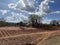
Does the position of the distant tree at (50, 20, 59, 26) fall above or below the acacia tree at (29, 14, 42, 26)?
below

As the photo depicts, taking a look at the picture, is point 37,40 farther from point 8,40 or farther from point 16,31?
point 16,31

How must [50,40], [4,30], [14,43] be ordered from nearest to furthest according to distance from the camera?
[14,43]
[50,40]
[4,30]

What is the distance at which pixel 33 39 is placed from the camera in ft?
42.3

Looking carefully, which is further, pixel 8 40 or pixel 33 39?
pixel 33 39

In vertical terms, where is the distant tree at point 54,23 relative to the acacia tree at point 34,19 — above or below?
below

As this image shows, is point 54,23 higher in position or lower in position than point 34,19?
lower

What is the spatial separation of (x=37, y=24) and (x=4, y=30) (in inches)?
220

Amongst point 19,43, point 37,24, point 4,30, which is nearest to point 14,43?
point 19,43

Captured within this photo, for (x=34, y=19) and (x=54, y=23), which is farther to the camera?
(x=34, y=19)

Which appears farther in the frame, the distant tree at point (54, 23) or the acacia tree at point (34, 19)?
the distant tree at point (54, 23)

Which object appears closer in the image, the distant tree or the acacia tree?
the acacia tree

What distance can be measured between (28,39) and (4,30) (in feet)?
12.1

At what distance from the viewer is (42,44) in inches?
466

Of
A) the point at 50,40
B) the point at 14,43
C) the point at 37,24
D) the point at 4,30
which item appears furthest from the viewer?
the point at 37,24
